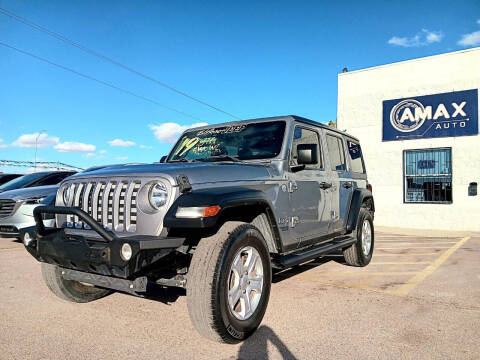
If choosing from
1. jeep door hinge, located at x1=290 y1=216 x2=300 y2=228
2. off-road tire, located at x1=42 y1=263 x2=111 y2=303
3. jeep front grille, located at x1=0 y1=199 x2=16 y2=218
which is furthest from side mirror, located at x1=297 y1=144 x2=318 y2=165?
jeep front grille, located at x1=0 y1=199 x2=16 y2=218

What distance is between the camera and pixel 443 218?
13391mm

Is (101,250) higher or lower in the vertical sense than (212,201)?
lower

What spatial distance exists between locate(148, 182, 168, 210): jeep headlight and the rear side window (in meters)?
3.78

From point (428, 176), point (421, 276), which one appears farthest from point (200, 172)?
point (428, 176)

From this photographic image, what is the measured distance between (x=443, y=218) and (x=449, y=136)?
2.91 meters

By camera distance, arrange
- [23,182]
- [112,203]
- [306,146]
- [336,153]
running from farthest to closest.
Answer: [23,182] → [336,153] → [306,146] → [112,203]

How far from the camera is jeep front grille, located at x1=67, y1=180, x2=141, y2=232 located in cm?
293

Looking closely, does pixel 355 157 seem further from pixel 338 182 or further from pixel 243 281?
pixel 243 281

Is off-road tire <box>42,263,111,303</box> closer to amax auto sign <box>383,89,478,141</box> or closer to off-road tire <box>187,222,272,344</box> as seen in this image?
off-road tire <box>187,222,272,344</box>

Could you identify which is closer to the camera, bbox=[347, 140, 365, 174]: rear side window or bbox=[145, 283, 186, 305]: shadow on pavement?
bbox=[145, 283, 186, 305]: shadow on pavement

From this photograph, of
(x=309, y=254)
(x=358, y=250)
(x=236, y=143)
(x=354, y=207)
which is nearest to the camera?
(x=309, y=254)

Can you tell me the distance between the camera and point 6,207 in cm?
734

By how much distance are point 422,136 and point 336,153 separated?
33.4ft

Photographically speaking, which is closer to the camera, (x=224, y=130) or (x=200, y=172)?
(x=200, y=172)
